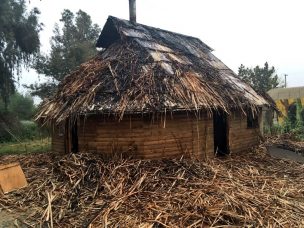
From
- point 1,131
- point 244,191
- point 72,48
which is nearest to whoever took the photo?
point 244,191

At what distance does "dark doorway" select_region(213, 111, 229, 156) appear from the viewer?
→ 11992mm

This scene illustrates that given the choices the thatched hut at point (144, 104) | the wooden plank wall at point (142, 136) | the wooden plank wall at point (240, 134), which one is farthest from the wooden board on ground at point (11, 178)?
the wooden plank wall at point (240, 134)

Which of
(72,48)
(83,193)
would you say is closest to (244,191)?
(83,193)

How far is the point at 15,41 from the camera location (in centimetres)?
2075

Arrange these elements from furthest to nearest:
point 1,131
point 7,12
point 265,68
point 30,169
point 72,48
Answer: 1. point 265,68
2. point 72,48
3. point 1,131
4. point 7,12
5. point 30,169

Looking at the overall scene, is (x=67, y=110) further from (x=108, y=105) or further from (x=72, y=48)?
(x=72, y=48)

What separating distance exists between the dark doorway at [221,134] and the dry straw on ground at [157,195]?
1714 millimetres

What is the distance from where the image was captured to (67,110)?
9.53m

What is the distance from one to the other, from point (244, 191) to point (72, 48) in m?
25.8

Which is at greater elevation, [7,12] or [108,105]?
[7,12]

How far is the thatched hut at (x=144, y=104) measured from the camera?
30.7 feet

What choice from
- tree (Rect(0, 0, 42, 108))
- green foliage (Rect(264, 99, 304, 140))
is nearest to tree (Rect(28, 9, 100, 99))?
tree (Rect(0, 0, 42, 108))

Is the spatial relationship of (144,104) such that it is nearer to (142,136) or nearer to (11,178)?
(142,136)

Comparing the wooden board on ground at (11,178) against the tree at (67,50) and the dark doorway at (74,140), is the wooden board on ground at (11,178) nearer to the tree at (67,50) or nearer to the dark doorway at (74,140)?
the dark doorway at (74,140)
